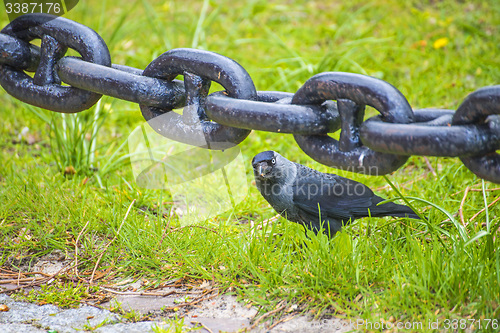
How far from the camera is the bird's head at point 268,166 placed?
8.25 ft

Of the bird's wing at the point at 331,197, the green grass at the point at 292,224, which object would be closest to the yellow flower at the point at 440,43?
the green grass at the point at 292,224

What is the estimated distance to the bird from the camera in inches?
99.0

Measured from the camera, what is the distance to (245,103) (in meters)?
1.44

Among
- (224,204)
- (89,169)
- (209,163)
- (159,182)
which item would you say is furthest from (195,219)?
(89,169)

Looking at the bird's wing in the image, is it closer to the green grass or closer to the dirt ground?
the green grass

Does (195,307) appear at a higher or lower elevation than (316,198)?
lower

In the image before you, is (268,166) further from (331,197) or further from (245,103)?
(245,103)

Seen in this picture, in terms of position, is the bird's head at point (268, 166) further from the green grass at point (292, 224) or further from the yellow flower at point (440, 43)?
the yellow flower at point (440, 43)

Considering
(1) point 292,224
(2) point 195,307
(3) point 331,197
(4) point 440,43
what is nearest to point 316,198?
(3) point 331,197

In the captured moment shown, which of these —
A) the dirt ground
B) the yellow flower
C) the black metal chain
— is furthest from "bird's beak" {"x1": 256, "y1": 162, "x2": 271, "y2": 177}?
the yellow flower

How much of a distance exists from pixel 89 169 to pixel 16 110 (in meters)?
1.58

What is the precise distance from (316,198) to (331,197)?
95 millimetres

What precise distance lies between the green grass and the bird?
4.0 inches

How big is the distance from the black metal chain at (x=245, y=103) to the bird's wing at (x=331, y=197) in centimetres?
98
